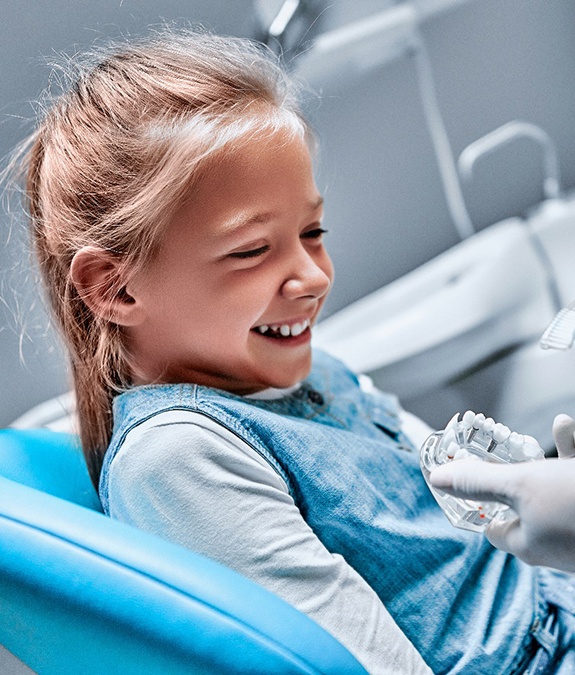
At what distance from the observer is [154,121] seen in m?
0.69

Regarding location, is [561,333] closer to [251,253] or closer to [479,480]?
[479,480]

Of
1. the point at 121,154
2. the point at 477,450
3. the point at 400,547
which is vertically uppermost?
the point at 121,154

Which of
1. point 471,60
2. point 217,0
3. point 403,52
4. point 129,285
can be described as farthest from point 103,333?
point 471,60

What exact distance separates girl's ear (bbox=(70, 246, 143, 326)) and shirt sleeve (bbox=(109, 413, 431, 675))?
121 millimetres

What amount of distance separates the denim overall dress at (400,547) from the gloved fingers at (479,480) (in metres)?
0.19

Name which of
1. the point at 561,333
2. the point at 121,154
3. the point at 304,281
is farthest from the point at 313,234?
the point at 561,333

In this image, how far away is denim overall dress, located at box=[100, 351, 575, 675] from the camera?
68 cm

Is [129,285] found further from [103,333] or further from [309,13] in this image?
[309,13]

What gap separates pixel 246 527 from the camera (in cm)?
60

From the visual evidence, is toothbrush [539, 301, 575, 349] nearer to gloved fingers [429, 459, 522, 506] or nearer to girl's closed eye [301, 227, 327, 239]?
gloved fingers [429, 459, 522, 506]

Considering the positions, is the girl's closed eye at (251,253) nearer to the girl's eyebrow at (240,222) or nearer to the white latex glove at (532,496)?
the girl's eyebrow at (240,222)

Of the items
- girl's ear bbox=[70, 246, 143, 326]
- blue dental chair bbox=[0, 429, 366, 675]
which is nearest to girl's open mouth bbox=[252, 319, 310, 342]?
girl's ear bbox=[70, 246, 143, 326]

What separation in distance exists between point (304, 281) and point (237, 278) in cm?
6

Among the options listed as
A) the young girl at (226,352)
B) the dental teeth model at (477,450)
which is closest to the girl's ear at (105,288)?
the young girl at (226,352)
